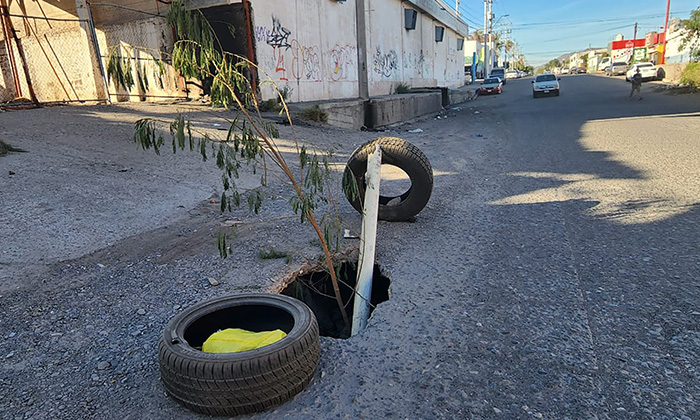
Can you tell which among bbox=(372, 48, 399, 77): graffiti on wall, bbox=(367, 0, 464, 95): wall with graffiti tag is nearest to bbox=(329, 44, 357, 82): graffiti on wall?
bbox=(367, 0, 464, 95): wall with graffiti tag

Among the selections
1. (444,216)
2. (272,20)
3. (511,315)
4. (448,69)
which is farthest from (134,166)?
(448,69)

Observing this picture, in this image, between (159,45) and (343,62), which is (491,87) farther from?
(159,45)

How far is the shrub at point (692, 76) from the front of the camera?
82.7 ft

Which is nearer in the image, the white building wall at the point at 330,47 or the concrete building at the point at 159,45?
the concrete building at the point at 159,45

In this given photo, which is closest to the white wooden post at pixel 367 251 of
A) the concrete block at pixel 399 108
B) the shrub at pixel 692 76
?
the concrete block at pixel 399 108

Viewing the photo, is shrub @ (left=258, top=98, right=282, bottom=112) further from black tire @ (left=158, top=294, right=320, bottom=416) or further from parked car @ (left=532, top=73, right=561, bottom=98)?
parked car @ (left=532, top=73, right=561, bottom=98)

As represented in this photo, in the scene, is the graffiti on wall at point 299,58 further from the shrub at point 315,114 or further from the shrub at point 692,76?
the shrub at point 692,76

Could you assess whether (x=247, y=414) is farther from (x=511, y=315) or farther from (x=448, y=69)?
(x=448, y=69)

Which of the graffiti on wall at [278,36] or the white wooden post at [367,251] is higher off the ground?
the graffiti on wall at [278,36]

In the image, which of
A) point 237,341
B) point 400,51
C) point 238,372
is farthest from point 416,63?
point 238,372

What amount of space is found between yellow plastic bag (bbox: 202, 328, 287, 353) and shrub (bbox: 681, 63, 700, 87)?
31051 millimetres

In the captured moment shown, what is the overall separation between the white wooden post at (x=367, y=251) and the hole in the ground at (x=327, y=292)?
0.19 metres

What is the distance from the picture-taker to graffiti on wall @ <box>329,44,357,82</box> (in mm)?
19125

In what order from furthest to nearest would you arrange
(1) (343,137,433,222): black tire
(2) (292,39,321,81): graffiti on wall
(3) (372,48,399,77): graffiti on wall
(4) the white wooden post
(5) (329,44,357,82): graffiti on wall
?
(3) (372,48,399,77): graffiti on wall < (5) (329,44,357,82): graffiti on wall < (2) (292,39,321,81): graffiti on wall < (1) (343,137,433,222): black tire < (4) the white wooden post
